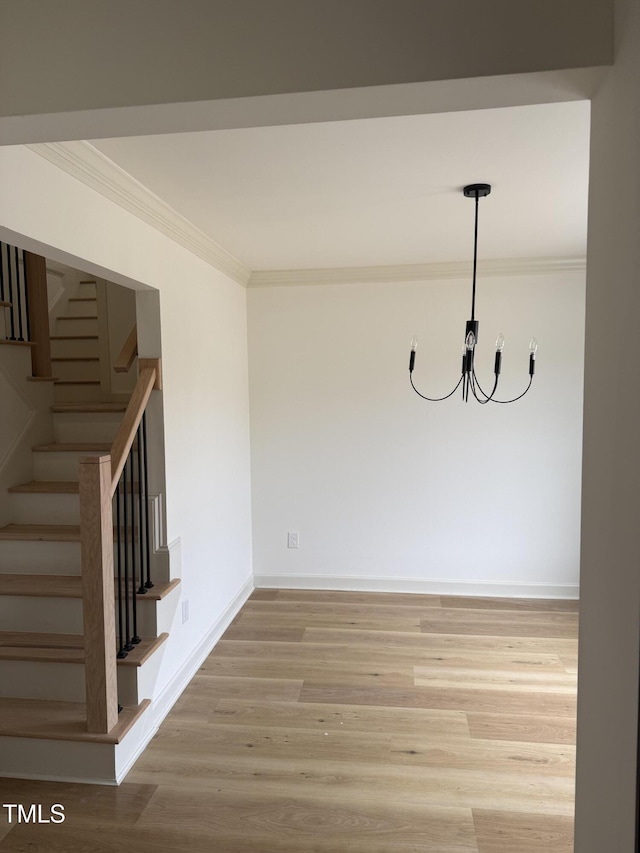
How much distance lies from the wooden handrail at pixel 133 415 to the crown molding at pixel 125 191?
0.68 meters

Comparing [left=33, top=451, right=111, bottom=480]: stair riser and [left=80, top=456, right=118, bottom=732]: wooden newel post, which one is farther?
[left=33, top=451, right=111, bottom=480]: stair riser

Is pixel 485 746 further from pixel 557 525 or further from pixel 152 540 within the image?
pixel 557 525

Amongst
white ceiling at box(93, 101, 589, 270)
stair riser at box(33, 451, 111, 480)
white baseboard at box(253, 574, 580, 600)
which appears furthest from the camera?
white baseboard at box(253, 574, 580, 600)

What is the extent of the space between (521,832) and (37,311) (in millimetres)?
3582

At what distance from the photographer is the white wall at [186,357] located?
6.57 feet

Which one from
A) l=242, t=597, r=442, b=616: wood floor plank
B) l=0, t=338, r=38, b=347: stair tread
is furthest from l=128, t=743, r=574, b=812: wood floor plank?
l=0, t=338, r=38, b=347: stair tread

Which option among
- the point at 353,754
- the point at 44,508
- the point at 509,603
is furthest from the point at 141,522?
the point at 509,603

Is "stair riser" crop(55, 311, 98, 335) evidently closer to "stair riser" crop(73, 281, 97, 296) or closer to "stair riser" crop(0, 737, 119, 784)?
"stair riser" crop(73, 281, 97, 296)

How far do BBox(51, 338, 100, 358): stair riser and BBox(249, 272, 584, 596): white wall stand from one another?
1303 millimetres

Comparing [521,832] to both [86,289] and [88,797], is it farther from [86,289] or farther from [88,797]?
[86,289]

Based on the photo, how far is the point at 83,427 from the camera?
3682mm

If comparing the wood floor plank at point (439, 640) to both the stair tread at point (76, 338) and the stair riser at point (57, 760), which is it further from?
the stair tread at point (76, 338)

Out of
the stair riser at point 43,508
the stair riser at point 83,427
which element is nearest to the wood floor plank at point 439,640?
the stair riser at point 43,508

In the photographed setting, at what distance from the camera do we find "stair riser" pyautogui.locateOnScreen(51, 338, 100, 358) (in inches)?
183
